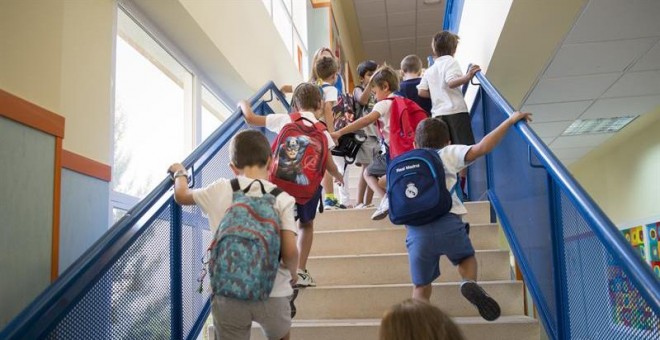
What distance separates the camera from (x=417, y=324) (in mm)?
1209

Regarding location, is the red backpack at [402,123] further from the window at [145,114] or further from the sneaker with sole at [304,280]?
the window at [145,114]

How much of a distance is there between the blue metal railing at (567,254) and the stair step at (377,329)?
0.51ft

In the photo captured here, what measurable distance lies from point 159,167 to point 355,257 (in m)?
1.56

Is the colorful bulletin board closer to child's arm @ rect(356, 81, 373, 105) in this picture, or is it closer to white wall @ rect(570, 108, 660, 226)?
child's arm @ rect(356, 81, 373, 105)

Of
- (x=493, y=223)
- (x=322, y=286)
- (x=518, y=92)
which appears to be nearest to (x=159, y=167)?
(x=322, y=286)

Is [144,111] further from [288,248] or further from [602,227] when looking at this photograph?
[602,227]

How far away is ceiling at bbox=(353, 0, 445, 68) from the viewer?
12211 millimetres

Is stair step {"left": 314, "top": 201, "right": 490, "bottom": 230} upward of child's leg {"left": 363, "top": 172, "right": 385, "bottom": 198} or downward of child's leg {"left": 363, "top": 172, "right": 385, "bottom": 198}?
downward

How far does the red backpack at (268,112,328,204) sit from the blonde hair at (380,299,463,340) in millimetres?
1942

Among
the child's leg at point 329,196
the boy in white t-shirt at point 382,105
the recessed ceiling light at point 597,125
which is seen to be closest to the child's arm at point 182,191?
the boy in white t-shirt at point 382,105

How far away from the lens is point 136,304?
229 cm

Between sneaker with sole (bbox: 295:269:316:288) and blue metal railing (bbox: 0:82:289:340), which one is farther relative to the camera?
sneaker with sole (bbox: 295:269:316:288)

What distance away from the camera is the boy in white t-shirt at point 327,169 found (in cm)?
337

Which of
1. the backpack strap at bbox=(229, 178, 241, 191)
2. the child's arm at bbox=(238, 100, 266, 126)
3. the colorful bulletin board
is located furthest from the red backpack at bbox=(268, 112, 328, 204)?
the colorful bulletin board
